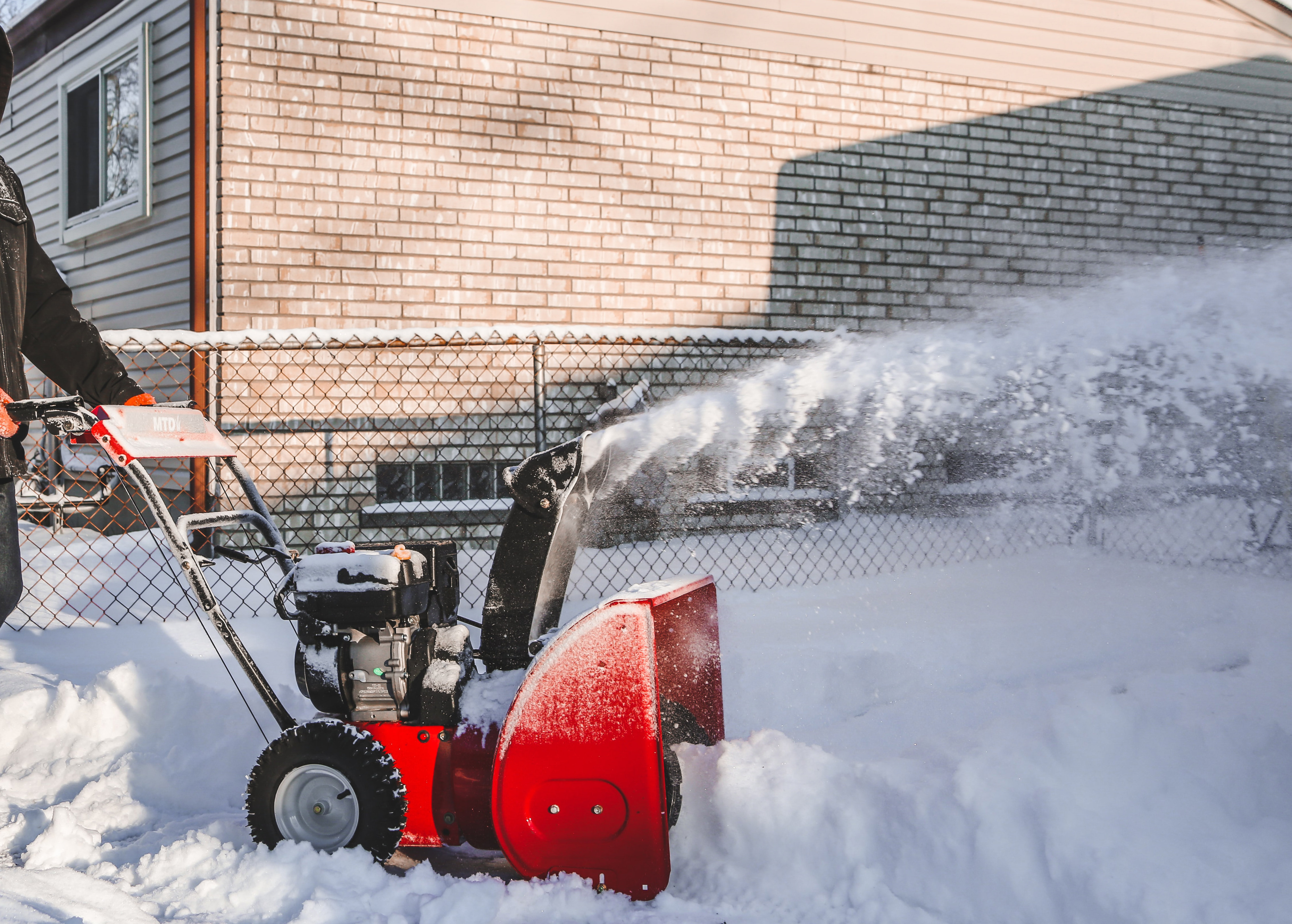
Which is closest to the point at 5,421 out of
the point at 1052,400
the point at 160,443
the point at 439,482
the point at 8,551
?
the point at 160,443

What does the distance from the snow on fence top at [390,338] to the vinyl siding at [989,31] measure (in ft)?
9.94

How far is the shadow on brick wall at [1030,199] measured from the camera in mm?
7785

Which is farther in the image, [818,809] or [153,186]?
[153,186]

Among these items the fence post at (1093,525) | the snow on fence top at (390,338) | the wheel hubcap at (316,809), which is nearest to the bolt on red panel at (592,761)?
the wheel hubcap at (316,809)

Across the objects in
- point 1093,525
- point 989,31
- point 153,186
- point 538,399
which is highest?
point 989,31

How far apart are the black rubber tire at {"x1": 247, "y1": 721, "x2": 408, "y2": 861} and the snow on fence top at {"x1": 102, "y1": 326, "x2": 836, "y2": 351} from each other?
267cm

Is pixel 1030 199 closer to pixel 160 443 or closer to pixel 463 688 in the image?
pixel 463 688

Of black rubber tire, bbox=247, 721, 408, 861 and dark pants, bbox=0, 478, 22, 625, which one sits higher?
dark pants, bbox=0, 478, 22, 625

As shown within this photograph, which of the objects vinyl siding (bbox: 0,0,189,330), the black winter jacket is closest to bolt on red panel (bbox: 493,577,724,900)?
the black winter jacket

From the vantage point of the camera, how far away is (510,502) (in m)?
6.36

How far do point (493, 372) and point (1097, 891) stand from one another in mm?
5421

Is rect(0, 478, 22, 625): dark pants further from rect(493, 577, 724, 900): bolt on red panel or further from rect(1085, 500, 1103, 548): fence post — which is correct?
rect(1085, 500, 1103, 548): fence post

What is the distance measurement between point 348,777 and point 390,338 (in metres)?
3.08

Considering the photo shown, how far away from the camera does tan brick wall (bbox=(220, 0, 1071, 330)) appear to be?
6.23 metres
